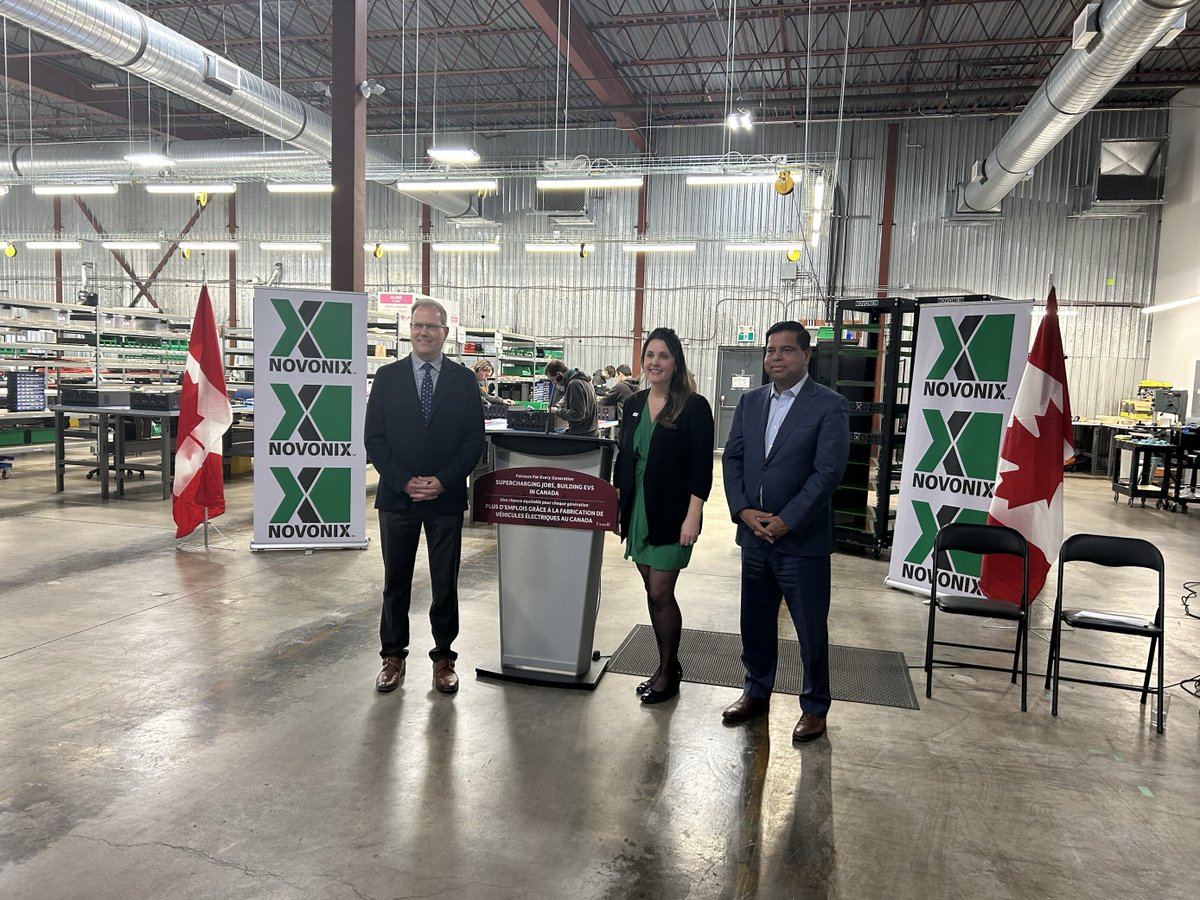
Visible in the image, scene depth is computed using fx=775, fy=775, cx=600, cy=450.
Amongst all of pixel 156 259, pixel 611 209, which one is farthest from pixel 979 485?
pixel 156 259

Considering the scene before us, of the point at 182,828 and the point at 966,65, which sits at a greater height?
the point at 966,65

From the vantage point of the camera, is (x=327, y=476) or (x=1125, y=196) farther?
(x=1125, y=196)

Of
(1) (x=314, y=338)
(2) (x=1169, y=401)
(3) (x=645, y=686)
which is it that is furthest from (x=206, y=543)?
(2) (x=1169, y=401)

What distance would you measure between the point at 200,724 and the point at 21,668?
1.29m

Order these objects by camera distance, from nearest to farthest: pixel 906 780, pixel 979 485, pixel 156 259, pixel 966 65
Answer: pixel 906 780, pixel 979 485, pixel 966 65, pixel 156 259

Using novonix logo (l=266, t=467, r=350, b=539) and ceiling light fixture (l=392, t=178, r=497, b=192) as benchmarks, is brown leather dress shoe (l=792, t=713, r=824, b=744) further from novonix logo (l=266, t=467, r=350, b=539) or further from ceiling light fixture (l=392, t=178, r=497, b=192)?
ceiling light fixture (l=392, t=178, r=497, b=192)

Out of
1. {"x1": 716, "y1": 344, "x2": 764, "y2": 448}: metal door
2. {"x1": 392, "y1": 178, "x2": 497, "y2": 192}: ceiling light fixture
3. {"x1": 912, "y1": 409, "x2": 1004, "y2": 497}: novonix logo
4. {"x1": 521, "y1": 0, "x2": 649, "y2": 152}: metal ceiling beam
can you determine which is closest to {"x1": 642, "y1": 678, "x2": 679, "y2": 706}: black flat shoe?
{"x1": 912, "y1": 409, "x2": 1004, "y2": 497}: novonix logo

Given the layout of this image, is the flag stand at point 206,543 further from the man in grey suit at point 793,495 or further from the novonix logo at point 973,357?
the novonix logo at point 973,357

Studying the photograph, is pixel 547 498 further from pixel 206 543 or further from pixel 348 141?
pixel 348 141

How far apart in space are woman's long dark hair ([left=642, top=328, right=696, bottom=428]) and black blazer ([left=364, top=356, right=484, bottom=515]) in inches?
33.2

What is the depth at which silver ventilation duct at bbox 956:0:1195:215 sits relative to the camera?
702cm

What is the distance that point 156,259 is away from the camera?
67.8ft

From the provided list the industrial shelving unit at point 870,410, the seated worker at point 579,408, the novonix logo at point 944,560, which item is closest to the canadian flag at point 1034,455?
the novonix logo at point 944,560

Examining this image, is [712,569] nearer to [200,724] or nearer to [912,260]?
[200,724]
